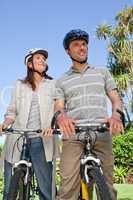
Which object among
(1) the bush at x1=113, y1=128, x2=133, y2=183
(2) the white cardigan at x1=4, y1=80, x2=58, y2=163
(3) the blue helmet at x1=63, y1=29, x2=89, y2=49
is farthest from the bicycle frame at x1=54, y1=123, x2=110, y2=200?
(1) the bush at x1=113, y1=128, x2=133, y2=183

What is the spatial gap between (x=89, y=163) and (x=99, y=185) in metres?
0.39

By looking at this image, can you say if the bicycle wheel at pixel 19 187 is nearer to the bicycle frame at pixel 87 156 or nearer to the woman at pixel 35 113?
the woman at pixel 35 113

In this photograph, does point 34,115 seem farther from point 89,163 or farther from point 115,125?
point 115,125

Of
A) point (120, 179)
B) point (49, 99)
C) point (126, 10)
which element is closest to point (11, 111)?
point (49, 99)

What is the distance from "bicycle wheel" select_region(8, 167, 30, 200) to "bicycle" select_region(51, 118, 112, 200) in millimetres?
867

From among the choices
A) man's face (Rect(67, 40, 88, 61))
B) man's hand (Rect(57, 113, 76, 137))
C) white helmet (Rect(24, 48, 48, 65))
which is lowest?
man's hand (Rect(57, 113, 76, 137))

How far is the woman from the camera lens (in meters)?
5.65

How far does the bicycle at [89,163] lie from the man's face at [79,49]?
68 cm

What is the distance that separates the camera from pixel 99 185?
3869mm

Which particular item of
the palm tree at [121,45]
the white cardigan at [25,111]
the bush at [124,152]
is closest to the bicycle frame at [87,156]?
the white cardigan at [25,111]

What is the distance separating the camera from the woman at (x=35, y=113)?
18.5 feet

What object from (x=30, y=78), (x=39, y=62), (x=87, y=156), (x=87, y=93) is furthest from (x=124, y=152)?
(x=87, y=156)

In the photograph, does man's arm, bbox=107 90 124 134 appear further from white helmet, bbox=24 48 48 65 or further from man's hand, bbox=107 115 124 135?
white helmet, bbox=24 48 48 65

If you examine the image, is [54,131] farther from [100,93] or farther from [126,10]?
[126,10]
